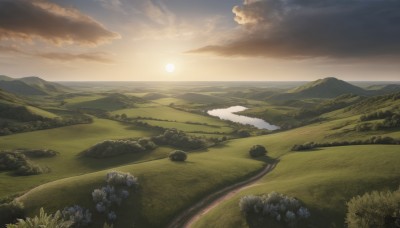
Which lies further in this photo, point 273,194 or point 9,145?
point 9,145

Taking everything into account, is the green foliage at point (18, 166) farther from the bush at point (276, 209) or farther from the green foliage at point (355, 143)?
the green foliage at point (355, 143)

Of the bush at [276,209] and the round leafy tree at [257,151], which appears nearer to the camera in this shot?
the bush at [276,209]

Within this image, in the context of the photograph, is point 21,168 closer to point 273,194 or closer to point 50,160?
point 50,160

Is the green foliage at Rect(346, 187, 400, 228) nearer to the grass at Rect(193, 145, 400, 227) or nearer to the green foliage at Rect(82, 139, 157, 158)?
the grass at Rect(193, 145, 400, 227)

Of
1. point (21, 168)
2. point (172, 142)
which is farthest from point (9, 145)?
point (172, 142)

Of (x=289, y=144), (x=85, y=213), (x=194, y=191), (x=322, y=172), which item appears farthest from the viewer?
(x=289, y=144)

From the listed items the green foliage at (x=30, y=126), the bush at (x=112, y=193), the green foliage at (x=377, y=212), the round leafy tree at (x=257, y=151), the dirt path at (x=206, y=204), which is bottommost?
the green foliage at (x=30, y=126)

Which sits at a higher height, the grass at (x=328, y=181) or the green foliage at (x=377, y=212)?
the green foliage at (x=377, y=212)

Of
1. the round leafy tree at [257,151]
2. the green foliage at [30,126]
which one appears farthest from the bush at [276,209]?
the green foliage at [30,126]
